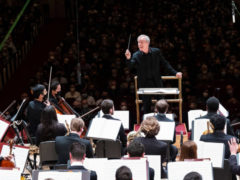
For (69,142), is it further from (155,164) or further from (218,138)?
(218,138)

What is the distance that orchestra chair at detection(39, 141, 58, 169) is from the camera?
5047 mm

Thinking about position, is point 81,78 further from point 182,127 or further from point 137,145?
point 137,145

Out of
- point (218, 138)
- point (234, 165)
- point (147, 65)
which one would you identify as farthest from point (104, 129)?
point (147, 65)

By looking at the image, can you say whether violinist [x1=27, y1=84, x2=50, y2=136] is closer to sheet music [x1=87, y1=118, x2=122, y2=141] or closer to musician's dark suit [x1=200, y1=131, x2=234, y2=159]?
sheet music [x1=87, y1=118, x2=122, y2=141]

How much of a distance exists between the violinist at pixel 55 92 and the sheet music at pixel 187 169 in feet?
10.8

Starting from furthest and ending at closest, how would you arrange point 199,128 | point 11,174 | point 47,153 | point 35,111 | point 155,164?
point 35,111 < point 199,128 < point 47,153 < point 155,164 < point 11,174

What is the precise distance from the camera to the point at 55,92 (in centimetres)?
714

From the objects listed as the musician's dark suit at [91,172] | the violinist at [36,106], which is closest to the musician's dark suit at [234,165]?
the musician's dark suit at [91,172]

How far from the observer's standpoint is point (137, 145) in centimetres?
420

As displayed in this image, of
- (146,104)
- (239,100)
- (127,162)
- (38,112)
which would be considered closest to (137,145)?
(127,162)

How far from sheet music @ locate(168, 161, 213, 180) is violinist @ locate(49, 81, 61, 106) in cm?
328

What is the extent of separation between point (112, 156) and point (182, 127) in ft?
6.62

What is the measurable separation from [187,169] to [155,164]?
0.47 meters

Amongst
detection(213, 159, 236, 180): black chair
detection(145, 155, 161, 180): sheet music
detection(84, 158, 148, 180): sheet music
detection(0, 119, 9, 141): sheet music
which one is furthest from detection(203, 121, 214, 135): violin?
detection(0, 119, 9, 141): sheet music
